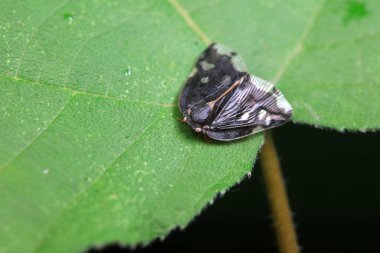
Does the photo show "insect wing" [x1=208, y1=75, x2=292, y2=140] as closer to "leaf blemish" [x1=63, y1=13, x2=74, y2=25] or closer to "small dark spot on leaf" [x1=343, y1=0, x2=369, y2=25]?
"small dark spot on leaf" [x1=343, y1=0, x2=369, y2=25]

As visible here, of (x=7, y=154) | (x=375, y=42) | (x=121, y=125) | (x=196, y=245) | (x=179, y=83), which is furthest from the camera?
(x=196, y=245)

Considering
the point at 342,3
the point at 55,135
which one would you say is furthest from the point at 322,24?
the point at 55,135

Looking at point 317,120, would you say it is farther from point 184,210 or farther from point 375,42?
point 184,210

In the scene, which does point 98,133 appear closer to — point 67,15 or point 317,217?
point 67,15

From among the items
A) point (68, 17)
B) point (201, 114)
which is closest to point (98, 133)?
point (201, 114)

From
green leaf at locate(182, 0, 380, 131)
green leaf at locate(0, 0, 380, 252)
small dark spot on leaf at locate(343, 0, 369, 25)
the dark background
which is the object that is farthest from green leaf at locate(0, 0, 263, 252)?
the dark background

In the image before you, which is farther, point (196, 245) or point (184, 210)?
point (196, 245)
